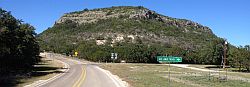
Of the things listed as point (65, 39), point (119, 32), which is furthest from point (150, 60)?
point (65, 39)

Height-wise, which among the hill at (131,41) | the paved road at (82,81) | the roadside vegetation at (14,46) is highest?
the hill at (131,41)

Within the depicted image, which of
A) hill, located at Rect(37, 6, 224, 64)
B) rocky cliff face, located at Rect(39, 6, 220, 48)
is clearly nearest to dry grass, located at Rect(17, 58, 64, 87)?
Result: hill, located at Rect(37, 6, 224, 64)

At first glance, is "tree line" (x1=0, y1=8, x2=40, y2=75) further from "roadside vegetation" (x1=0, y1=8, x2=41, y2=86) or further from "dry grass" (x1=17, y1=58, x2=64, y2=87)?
"dry grass" (x1=17, y1=58, x2=64, y2=87)

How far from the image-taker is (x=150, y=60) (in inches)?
5655

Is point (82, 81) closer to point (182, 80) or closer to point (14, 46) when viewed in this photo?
point (182, 80)

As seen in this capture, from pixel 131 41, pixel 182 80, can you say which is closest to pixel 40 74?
pixel 182 80

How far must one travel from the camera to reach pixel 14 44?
6212cm

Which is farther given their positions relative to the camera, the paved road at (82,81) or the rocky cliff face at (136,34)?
the rocky cliff face at (136,34)

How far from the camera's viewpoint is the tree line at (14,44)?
5647 centimetres

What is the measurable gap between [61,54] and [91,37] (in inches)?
677

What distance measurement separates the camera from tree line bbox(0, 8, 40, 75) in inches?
2223

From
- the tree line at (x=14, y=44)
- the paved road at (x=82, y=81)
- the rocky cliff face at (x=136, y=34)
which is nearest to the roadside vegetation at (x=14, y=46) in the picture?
the tree line at (x=14, y=44)

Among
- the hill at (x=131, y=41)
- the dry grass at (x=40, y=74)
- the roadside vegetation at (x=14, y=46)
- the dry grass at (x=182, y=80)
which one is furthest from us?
the hill at (x=131, y=41)

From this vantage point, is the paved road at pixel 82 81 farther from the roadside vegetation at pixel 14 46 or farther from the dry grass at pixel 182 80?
the roadside vegetation at pixel 14 46
